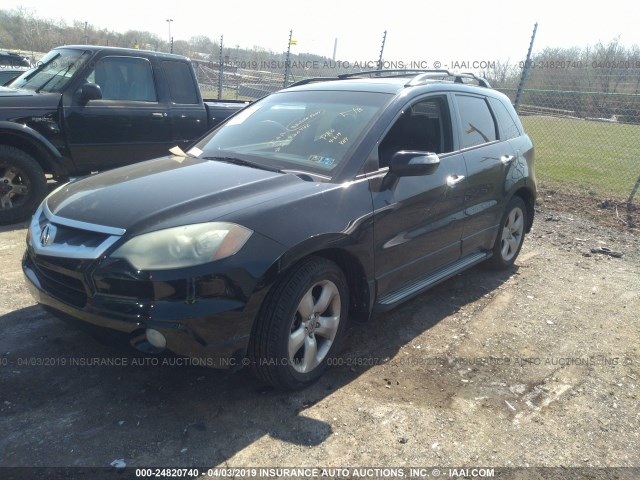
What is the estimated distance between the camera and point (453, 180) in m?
4.03

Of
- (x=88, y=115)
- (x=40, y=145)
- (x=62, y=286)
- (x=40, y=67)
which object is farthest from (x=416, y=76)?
(x=40, y=67)

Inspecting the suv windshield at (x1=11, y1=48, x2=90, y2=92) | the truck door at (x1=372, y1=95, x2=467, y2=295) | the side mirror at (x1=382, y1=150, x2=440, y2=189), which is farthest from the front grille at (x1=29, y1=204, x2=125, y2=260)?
the suv windshield at (x1=11, y1=48, x2=90, y2=92)

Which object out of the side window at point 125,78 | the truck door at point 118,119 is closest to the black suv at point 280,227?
the truck door at point 118,119

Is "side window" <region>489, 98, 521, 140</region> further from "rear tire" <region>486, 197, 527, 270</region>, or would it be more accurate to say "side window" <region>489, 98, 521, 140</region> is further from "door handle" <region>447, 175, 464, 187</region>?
"door handle" <region>447, 175, 464, 187</region>

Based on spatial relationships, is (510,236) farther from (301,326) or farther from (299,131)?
(301,326)

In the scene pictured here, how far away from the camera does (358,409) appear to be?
2.95 meters

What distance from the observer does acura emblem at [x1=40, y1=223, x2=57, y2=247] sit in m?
2.84

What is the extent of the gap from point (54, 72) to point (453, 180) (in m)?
5.12

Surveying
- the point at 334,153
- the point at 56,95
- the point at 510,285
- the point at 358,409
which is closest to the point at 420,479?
the point at 358,409

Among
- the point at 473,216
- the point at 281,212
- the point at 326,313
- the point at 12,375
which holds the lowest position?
the point at 12,375

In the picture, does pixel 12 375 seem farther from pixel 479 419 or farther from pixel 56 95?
pixel 56 95

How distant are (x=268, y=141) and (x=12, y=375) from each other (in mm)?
2218

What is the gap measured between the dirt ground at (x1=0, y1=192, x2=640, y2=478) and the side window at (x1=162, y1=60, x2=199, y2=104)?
136 inches

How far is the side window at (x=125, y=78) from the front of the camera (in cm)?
636
